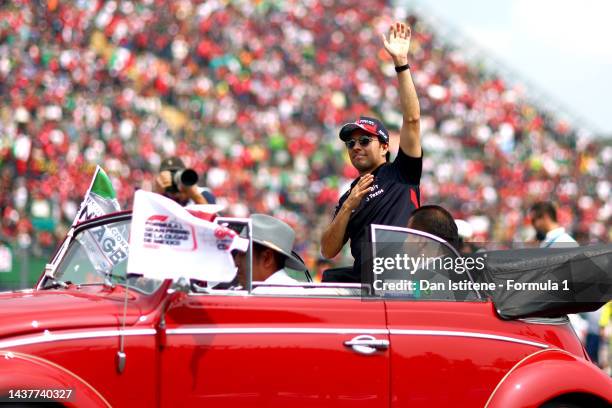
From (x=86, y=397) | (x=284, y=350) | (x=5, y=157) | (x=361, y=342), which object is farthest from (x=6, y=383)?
(x=5, y=157)

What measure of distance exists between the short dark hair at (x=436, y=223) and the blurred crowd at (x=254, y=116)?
30.9 ft

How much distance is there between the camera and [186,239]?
4191 mm

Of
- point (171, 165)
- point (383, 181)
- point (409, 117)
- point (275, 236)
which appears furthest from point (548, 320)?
point (171, 165)

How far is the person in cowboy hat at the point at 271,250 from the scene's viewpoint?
4.84 metres

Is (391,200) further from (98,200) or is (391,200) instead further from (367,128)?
(98,200)

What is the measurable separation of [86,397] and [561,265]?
7.94 feet

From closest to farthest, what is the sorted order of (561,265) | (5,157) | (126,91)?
(561,265) < (5,157) < (126,91)

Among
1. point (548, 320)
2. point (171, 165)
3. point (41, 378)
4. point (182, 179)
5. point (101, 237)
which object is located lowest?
point (41, 378)

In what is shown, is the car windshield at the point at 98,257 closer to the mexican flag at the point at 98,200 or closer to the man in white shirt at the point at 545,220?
the mexican flag at the point at 98,200

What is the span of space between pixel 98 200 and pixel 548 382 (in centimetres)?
264

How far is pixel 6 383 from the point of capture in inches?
150

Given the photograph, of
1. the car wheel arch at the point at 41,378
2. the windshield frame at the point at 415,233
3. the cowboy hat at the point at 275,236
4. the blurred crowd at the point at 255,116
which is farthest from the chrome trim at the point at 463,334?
the blurred crowd at the point at 255,116

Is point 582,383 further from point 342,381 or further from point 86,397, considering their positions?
point 86,397

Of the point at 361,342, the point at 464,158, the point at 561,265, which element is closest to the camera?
the point at 361,342
